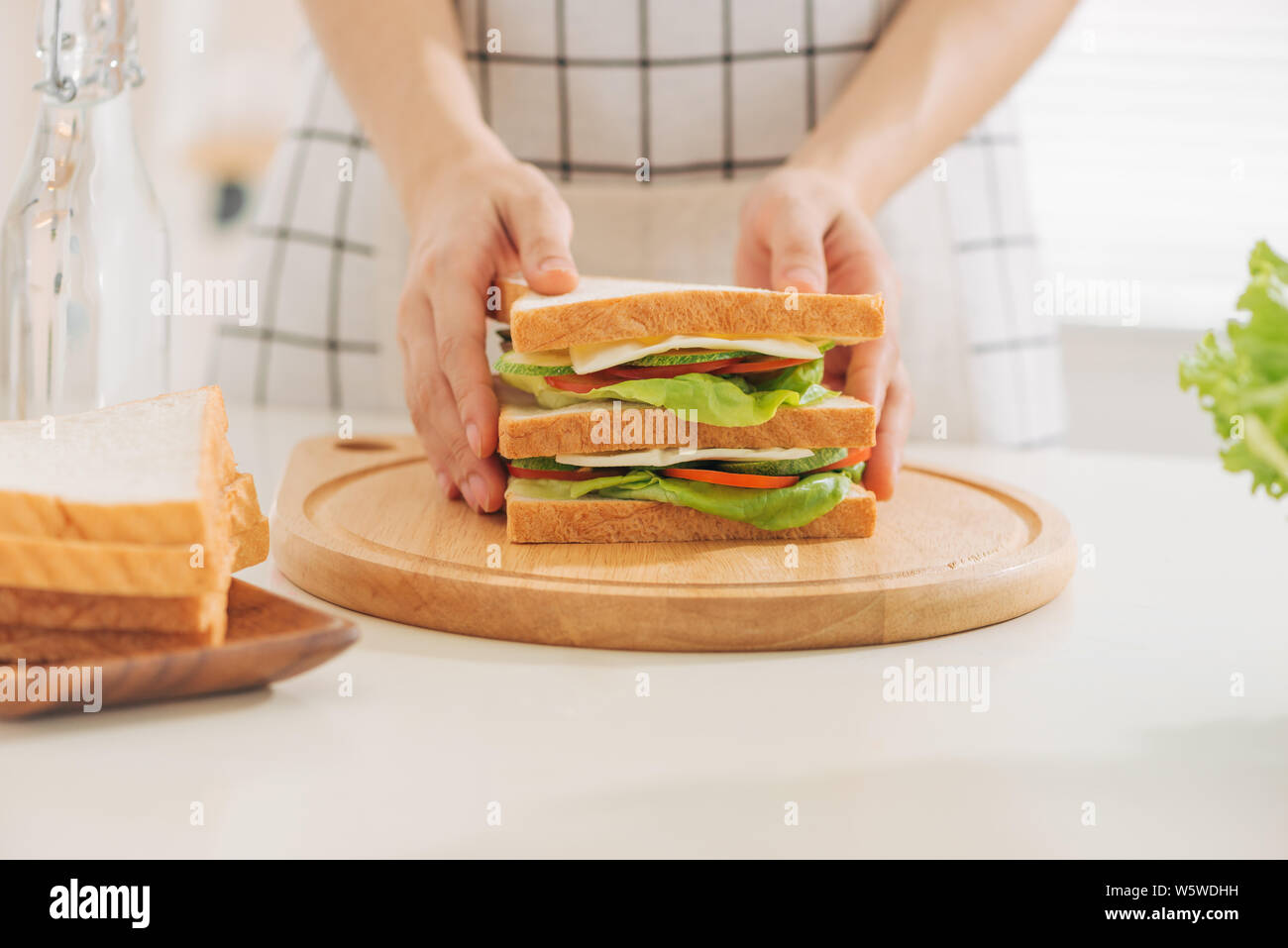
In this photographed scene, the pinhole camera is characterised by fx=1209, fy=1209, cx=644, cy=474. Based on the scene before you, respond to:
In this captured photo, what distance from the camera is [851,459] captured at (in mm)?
1524

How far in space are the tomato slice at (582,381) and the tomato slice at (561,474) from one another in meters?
0.10

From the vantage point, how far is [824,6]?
7.54 feet

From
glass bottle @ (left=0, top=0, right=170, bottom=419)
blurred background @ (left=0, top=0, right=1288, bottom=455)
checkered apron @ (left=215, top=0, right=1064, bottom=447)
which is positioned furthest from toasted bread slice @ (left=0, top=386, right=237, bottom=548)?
blurred background @ (left=0, top=0, right=1288, bottom=455)

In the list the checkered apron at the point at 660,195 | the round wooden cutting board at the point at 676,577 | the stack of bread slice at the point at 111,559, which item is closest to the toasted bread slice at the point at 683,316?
the round wooden cutting board at the point at 676,577

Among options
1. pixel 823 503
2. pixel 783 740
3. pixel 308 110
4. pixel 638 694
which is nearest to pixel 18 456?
pixel 638 694

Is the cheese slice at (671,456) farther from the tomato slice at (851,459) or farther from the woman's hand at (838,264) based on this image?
the woman's hand at (838,264)

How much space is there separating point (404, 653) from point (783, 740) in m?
0.39

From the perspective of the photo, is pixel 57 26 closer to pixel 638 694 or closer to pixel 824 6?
pixel 638 694

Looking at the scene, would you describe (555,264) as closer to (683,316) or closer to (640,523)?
(683,316)

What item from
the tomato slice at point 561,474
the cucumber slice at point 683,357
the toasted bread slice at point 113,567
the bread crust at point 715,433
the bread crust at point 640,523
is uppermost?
the cucumber slice at point 683,357

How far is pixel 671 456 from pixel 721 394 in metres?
0.09

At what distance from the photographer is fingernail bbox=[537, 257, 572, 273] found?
1509 millimetres

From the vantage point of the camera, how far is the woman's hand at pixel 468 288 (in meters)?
1.53
